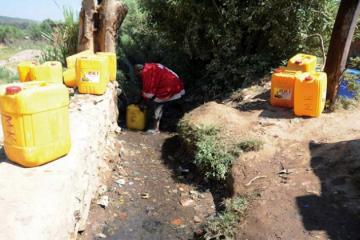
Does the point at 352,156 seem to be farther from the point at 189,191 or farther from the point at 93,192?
the point at 93,192

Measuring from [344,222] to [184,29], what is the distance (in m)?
5.91

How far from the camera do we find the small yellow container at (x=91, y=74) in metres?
5.71

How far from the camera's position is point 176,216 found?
471cm

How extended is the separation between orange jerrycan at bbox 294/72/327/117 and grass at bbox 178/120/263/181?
43.4 inches

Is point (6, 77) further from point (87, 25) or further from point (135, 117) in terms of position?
point (135, 117)

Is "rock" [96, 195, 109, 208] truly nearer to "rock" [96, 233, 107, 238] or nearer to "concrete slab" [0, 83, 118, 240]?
"concrete slab" [0, 83, 118, 240]

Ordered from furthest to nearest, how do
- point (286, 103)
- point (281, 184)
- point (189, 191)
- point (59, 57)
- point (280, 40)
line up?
point (59, 57) < point (280, 40) < point (286, 103) < point (189, 191) < point (281, 184)

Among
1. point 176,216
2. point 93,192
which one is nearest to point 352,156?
point 176,216

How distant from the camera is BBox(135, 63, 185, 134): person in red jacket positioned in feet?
24.5

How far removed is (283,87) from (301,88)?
413mm

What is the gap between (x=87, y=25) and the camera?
7.58 m

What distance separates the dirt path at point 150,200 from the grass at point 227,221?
1.20 feet

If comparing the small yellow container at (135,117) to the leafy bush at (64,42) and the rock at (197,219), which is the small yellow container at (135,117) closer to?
the leafy bush at (64,42)

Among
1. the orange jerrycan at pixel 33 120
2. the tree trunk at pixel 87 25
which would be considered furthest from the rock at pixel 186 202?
the tree trunk at pixel 87 25
